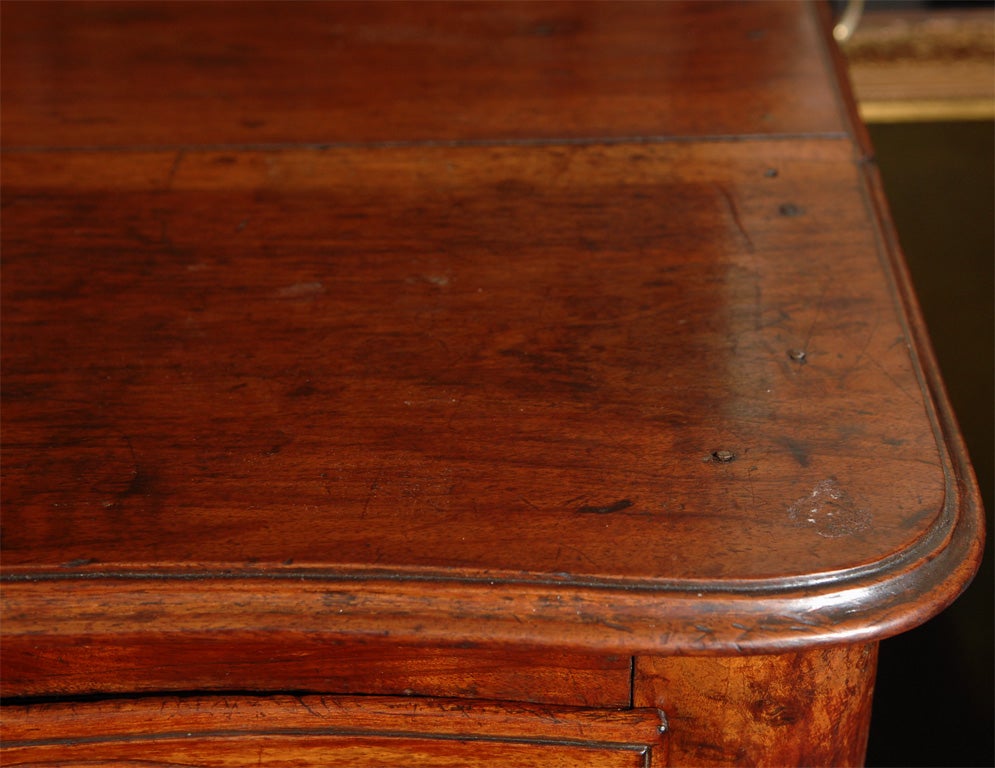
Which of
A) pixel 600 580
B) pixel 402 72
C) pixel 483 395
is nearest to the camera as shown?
pixel 600 580

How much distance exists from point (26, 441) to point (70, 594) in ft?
0.40

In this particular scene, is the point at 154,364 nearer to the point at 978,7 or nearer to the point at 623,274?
the point at 623,274

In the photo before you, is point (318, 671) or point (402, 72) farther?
point (402, 72)

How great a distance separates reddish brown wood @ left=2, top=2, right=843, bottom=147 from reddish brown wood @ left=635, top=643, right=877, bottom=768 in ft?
1.52

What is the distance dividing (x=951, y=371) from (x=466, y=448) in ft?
→ 3.51

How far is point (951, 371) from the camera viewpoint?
1.46 metres

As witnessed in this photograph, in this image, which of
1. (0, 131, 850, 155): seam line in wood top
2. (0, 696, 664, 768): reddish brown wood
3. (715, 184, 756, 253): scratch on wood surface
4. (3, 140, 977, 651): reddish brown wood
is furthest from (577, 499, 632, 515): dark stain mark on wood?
(0, 131, 850, 155): seam line in wood top

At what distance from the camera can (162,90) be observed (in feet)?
3.20

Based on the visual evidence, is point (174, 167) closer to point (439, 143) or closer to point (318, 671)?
point (439, 143)

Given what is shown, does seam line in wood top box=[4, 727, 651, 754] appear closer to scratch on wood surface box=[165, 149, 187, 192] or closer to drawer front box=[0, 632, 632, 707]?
drawer front box=[0, 632, 632, 707]

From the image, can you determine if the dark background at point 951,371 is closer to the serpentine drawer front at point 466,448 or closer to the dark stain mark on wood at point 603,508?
the serpentine drawer front at point 466,448

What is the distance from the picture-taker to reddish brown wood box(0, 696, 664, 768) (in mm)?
580

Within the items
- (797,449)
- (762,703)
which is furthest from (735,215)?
(762,703)

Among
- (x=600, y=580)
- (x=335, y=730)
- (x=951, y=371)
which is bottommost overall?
(x=951, y=371)
